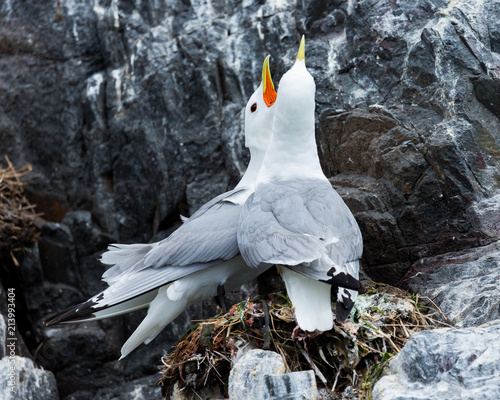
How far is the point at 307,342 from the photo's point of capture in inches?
108

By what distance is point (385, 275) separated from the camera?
356 cm

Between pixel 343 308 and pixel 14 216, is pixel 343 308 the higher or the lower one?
the lower one

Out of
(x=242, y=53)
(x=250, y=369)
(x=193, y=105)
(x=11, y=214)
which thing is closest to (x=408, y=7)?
(x=242, y=53)

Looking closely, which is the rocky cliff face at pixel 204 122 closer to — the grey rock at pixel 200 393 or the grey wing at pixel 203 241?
the grey wing at pixel 203 241

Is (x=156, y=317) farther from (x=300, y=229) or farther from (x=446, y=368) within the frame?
(x=446, y=368)

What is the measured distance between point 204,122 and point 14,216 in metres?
1.47

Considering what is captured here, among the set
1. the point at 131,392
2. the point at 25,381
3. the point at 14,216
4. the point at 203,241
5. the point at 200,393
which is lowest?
the point at 131,392

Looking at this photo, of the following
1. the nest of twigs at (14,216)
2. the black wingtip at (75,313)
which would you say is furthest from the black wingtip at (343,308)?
the nest of twigs at (14,216)

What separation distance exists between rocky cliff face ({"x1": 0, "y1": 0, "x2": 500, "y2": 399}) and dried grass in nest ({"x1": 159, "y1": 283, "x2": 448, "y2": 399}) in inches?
19.9

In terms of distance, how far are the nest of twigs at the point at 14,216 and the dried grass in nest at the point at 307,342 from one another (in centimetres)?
191

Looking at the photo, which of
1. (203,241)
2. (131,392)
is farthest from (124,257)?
(131,392)

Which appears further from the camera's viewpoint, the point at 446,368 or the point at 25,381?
the point at 25,381

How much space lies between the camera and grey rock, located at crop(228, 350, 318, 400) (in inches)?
92.4

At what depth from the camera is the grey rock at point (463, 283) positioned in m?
2.93
